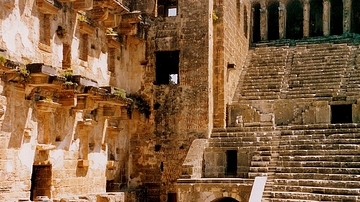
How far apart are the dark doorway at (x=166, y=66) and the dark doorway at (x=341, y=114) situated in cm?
591

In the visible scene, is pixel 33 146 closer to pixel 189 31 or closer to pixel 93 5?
pixel 93 5

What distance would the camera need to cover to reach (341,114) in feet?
70.9

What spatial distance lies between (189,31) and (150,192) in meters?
5.98

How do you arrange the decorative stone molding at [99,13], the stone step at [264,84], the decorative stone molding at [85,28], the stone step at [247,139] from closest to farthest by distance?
the decorative stone molding at [85,28] → the decorative stone molding at [99,13] → the stone step at [247,139] → the stone step at [264,84]

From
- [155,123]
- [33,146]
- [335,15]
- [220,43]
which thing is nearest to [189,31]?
[220,43]

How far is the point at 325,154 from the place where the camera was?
1784cm

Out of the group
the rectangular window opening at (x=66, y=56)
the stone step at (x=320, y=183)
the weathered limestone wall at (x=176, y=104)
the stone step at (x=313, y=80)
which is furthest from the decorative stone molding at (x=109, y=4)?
the stone step at (x=313, y=80)

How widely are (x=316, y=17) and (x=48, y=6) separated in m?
16.4

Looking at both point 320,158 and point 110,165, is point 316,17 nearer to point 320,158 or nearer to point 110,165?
point 320,158

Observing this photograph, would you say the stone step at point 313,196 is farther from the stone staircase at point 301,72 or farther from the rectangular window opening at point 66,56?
the rectangular window opening at point 66,56

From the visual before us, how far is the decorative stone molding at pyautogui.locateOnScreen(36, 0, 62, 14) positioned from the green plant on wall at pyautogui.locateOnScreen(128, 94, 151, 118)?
5479 mm

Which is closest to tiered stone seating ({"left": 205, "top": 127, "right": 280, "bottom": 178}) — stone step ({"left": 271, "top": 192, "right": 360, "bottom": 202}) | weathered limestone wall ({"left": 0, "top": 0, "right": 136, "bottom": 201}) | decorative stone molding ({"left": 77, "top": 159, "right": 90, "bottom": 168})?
stone step ({"left": 271, "top": 192, "right": 360, "bottom": 202})

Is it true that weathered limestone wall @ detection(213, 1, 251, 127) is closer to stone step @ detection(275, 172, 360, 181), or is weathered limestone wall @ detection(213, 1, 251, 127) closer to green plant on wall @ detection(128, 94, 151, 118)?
green plant on wall @ detection(128, 94, 151, 118)

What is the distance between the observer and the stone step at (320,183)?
16078 mm
